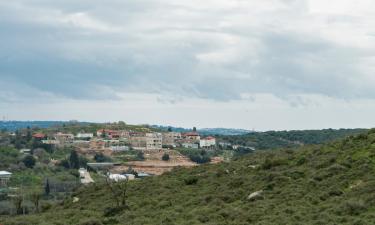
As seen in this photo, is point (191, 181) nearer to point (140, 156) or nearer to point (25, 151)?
point (140, 156)

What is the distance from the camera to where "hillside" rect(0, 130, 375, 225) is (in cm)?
2317

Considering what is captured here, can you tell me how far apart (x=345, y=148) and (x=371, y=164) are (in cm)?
749

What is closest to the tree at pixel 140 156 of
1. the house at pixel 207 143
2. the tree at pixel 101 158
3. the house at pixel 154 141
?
the tree at pixel 101 158

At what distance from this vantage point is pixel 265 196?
28.5m

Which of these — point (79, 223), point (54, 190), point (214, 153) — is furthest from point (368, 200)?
point (214, 153)

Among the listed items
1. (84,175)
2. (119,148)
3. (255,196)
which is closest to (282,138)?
(119,148)

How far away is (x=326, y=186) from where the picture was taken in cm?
2752

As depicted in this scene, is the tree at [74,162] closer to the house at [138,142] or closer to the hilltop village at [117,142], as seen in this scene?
the hilltop village at [117,142]

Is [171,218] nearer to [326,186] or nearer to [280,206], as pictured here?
[280,206]

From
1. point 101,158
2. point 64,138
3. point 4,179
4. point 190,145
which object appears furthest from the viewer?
point 64,138

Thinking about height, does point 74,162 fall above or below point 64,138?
below

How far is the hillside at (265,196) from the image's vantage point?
23.2m

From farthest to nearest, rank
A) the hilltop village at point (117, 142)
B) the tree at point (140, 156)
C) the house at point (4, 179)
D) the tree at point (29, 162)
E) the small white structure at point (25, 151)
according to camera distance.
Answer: the hilltop village at point (117, 142)
the small white structure at point (25, 151)
the tree at point (140, 156)
the tree at point (29, 162)
the house at point (4, 179)

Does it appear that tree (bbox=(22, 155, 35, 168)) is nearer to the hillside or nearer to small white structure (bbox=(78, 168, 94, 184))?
small white structure (bbox=(78, 168, 94, 184))
